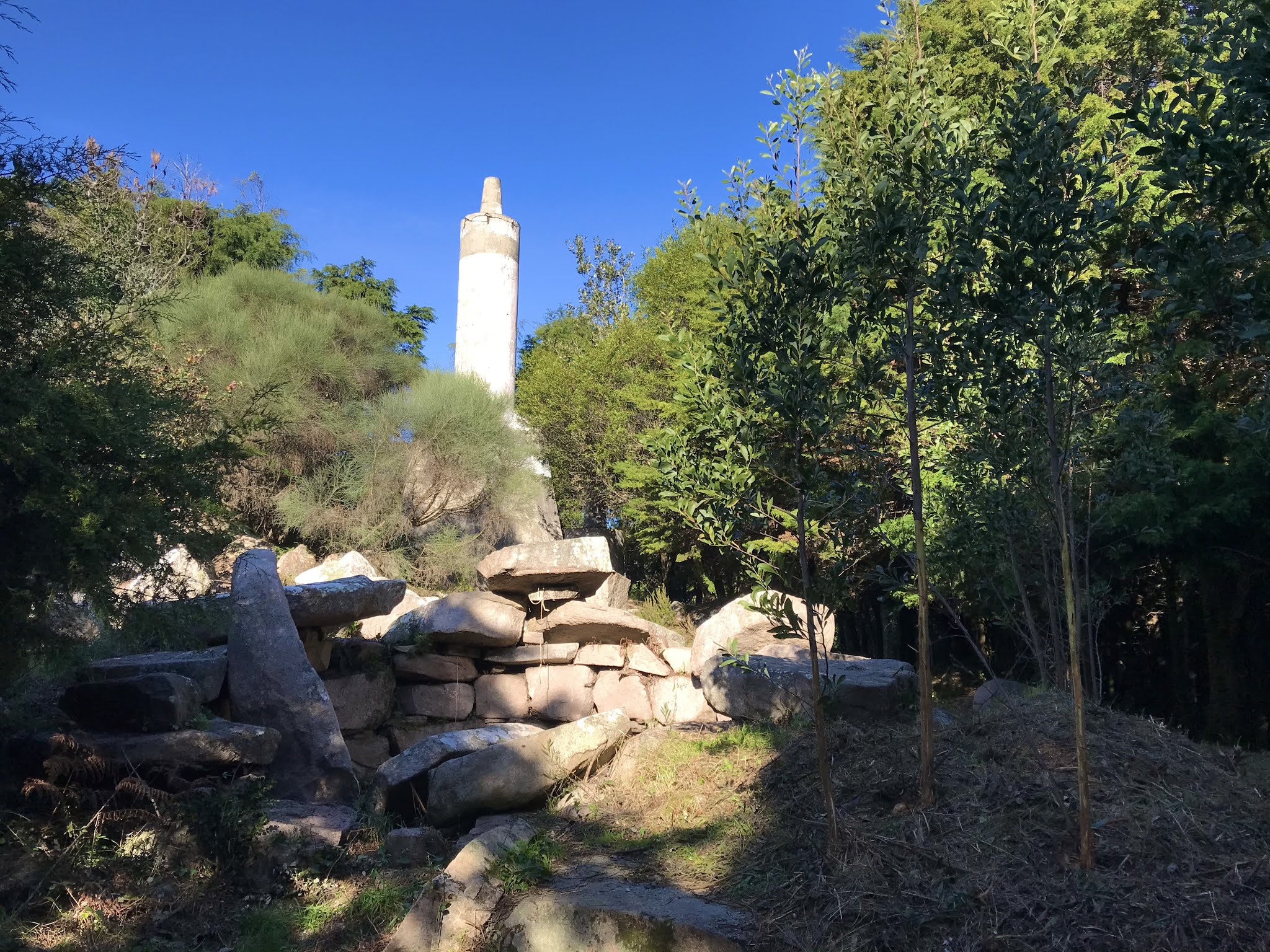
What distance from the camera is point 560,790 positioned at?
6371mm

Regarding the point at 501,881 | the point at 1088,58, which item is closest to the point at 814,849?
the point at 501,881

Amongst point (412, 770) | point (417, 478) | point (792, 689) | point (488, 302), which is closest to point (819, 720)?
point (792, 689)

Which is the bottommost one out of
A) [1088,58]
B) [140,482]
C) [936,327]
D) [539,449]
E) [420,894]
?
[420,894]

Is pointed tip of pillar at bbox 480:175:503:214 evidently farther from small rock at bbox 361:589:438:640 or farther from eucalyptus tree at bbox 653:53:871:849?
eucalyptus tree at bbox 653:53:871:849

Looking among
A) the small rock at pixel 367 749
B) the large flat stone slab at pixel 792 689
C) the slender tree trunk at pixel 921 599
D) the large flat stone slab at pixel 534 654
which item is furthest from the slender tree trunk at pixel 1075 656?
the large flat stone slab at pixel 534 654

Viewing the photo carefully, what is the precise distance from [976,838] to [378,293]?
24.1 m

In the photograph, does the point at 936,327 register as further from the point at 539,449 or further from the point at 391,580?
the point at 539,449

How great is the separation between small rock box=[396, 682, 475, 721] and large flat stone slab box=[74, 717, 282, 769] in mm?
4554

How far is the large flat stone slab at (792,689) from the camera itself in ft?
24.8

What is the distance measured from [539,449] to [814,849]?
49.1ft

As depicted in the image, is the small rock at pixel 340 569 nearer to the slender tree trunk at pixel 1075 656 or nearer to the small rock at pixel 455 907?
the small rock at pixel 455 907

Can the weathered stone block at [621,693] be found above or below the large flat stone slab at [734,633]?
below

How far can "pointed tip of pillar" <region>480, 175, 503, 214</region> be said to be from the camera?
67.1 feet

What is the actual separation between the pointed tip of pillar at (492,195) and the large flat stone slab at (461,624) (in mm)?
10794
